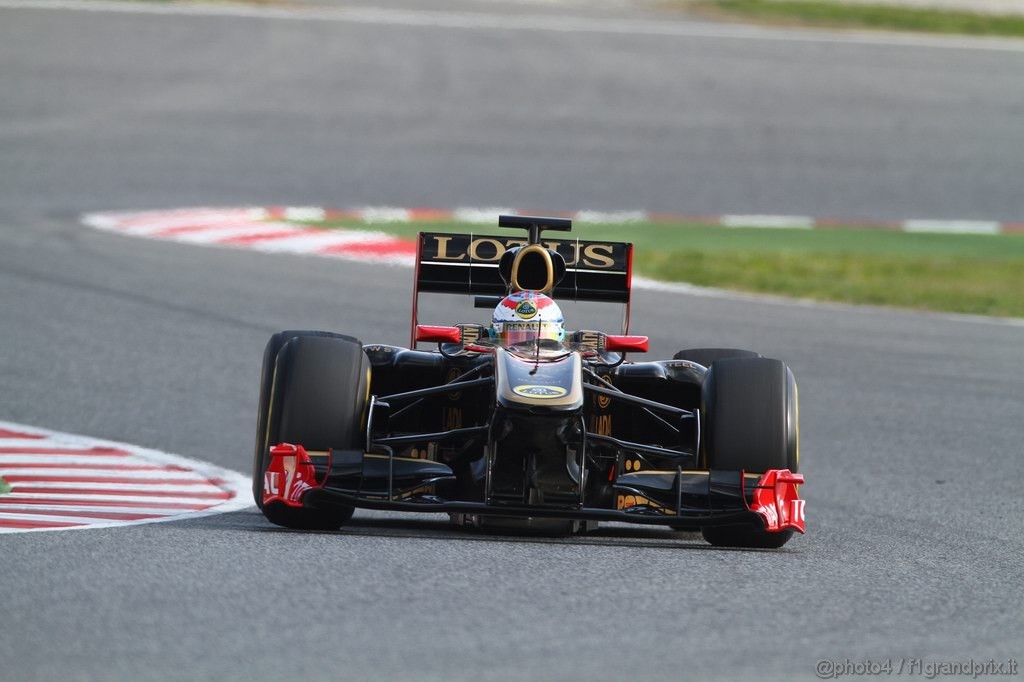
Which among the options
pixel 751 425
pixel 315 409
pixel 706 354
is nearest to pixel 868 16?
pixel 706 354

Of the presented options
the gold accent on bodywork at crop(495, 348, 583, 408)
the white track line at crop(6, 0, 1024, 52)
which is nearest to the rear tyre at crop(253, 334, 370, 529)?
the gold accent on bodywork at crop(495, 348, 583, 408)

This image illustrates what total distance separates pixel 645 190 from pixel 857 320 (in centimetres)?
649

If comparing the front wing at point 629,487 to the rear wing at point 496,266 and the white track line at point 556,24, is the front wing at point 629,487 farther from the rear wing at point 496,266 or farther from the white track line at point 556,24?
the white track line at point 556,24

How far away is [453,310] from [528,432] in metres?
8.29

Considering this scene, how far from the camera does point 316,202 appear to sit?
20125mm

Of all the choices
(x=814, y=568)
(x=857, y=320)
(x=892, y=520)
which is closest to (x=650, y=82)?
(x=857, y=320)

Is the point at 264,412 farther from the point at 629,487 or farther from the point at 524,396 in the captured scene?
the point at 629,487

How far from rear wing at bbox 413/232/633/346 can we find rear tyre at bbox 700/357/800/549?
5.01 ft

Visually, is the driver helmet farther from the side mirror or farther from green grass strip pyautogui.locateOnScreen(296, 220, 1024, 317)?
green grass strip pyautogui.locateOnScreen(296, 220, 1024, 317)

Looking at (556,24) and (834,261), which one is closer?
(834,261)

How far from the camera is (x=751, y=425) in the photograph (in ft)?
24.6

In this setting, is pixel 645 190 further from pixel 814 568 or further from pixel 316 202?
pixel 814 568

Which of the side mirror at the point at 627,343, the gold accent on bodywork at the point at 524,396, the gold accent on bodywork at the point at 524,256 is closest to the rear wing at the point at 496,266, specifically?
the side mirror at the point at 627,343

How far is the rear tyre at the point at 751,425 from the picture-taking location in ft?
24.5
